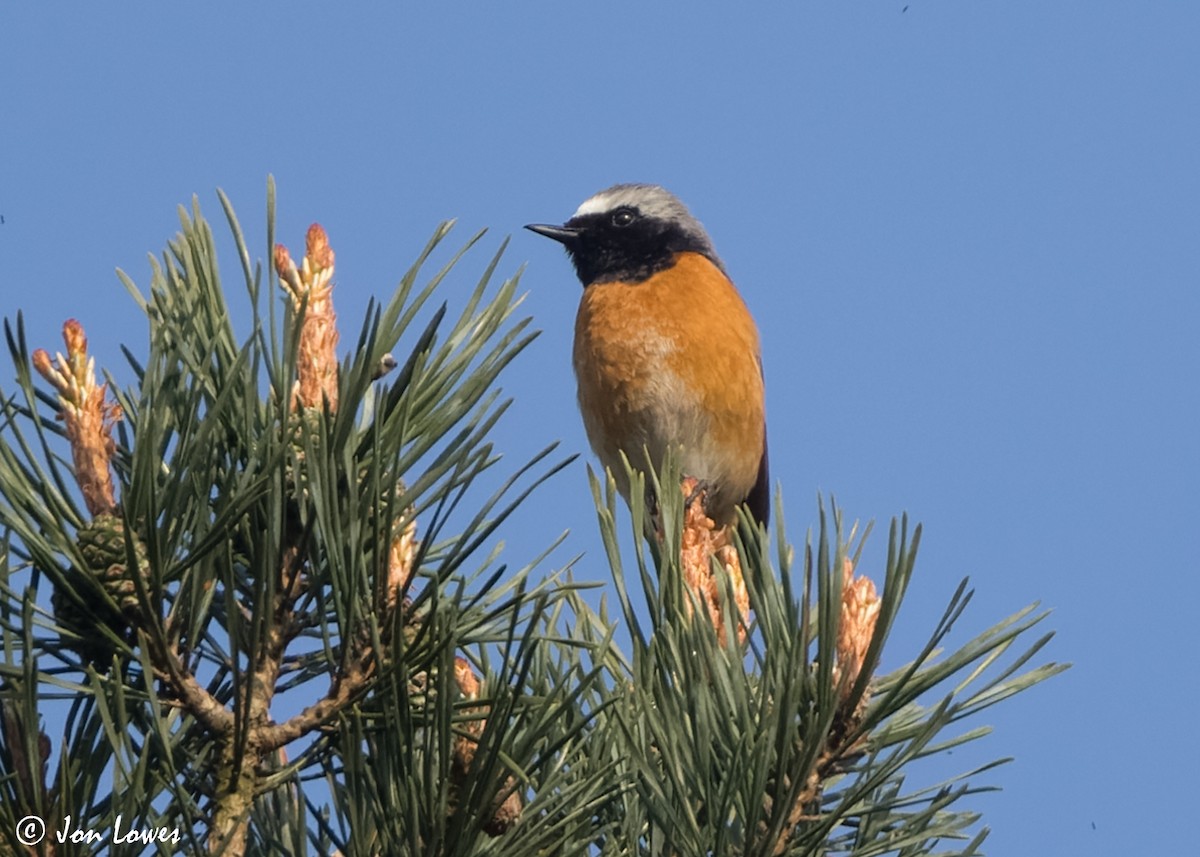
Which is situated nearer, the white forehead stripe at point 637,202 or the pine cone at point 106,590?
the pine cone at point 106,590

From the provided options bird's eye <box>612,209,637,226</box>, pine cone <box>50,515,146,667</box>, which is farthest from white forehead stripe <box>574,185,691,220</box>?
pine cone <box>50,515,146,667</box>

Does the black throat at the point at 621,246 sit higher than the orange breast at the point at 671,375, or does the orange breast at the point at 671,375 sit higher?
the black throat at the point at 621,246

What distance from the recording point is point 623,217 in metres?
6.23

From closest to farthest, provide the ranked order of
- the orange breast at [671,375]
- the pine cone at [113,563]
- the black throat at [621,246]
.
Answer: the pine cone at [113,563], the orange breast at [671,375], the black throat at [621,246]

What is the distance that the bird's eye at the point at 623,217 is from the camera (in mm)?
6211

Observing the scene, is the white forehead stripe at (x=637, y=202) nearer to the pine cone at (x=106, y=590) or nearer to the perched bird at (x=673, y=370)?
the perched bird at (x=673, y=370)

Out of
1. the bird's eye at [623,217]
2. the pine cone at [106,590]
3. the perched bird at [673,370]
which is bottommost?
the pine cone at [106,590]

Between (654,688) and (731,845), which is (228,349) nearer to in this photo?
(654,688)

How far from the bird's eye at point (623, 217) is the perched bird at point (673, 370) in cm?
22

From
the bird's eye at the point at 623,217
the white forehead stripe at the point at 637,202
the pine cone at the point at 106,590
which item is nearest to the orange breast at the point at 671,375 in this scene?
the bird's eye at the point at 623,217

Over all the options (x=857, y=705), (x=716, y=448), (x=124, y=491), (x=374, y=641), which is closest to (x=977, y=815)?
(x=857, y=705)

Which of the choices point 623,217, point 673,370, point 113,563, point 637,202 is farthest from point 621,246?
point 113,563

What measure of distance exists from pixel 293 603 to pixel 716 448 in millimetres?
3692

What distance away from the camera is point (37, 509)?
69.5 inches
